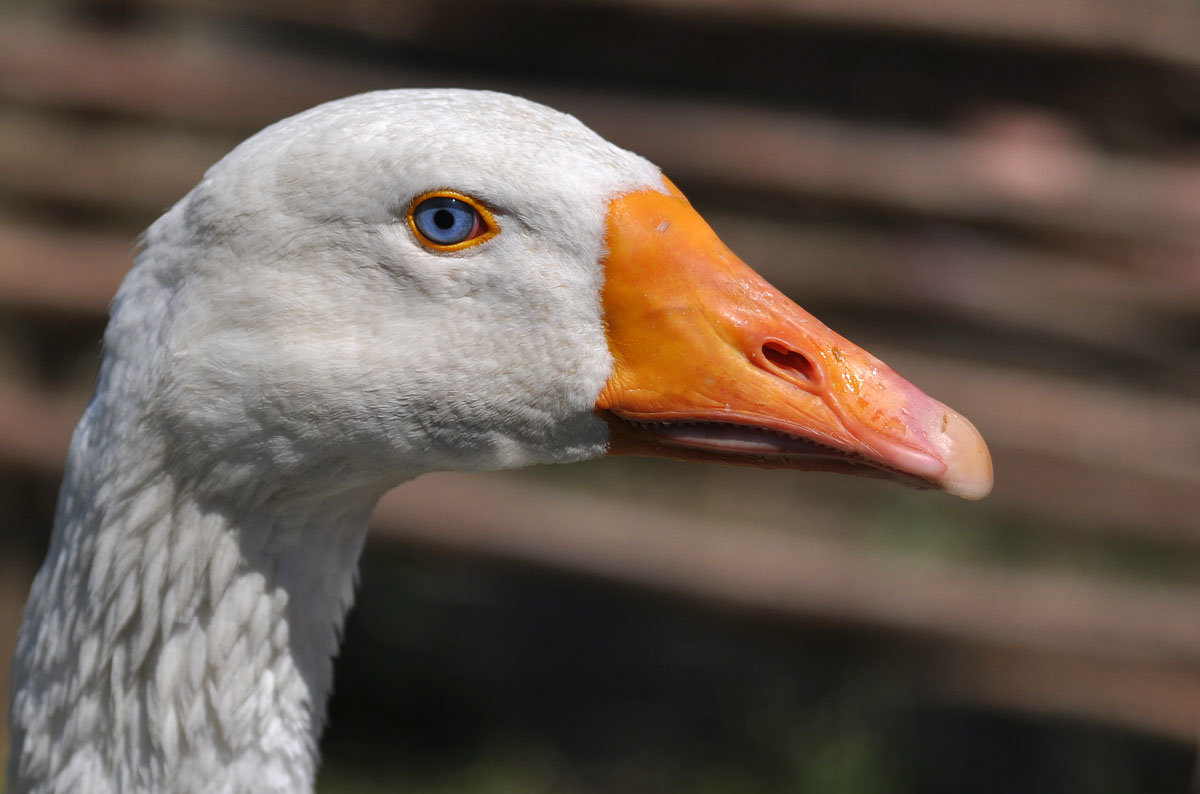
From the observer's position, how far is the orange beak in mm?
1768

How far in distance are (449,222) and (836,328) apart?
3046 mm

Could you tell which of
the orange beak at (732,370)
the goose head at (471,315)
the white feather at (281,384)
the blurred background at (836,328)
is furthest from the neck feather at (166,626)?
the blurred background at (836,328)

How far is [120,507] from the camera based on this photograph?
1.92 m

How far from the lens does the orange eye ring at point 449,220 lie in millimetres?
1767

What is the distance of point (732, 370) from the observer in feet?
5.89

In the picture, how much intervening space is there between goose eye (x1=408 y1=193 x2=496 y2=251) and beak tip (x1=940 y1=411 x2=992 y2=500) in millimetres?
771

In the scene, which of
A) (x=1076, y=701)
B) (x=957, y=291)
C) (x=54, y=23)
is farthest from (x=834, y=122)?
(x=54, y=23)

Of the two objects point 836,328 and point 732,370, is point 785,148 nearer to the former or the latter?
point 836,328

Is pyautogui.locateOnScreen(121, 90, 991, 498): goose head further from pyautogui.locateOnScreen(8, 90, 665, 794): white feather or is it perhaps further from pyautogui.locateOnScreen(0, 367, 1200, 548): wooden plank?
pyautogui.locateOnScreen(0, 367, 1200, 548): wooden plank

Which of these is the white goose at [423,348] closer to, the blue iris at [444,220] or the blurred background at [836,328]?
the blue iris at [444,220]

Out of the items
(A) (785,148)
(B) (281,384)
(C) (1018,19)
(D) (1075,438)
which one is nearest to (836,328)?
(A) (785,148)

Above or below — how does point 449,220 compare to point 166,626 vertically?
above

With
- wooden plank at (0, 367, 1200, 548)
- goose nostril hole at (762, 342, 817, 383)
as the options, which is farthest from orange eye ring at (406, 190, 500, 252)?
wooden plank at (0, 367, 1200, 548)

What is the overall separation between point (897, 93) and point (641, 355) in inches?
141
